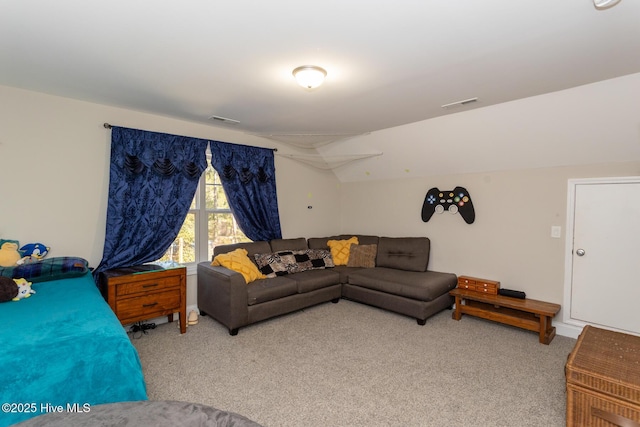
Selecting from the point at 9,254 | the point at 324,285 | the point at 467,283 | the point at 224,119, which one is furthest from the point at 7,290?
the point at 467,283

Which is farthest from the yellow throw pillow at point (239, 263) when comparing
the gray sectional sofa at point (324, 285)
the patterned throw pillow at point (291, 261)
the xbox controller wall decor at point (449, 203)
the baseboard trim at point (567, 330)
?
the baseboard trim at point (567, 330)

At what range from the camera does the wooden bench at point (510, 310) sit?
10.5 ft

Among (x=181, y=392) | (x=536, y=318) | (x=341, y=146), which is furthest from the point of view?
(x=341, y=146)

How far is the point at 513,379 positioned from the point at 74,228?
4.31m

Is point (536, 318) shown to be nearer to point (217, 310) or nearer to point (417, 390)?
point (417, 390)

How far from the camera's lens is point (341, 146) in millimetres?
4957

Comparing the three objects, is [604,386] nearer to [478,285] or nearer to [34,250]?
[478,285]

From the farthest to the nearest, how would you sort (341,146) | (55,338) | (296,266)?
(341,146) → (296,266) → (55,338)

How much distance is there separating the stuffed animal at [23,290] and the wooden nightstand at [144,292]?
60 cm

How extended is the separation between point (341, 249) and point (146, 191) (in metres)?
2.87

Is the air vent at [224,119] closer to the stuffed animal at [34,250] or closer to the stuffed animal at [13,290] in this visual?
the stuffed animal at [34,250]

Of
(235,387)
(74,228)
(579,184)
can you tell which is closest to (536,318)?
(579,184)

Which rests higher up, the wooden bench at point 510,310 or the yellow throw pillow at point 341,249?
the yellow throw pillow at point 341,249

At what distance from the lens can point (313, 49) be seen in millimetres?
2123
